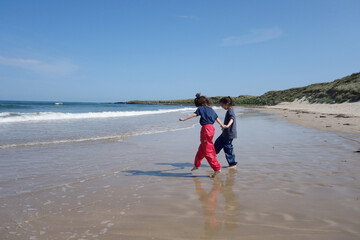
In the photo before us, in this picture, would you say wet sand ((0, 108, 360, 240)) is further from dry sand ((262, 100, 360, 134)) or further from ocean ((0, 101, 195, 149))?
dry sand ((262, 100, 360, 134))

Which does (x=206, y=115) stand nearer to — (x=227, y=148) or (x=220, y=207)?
(x=227, y=148)

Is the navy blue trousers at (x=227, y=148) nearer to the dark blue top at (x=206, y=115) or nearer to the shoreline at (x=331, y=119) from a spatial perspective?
the dark blue top at (x=206, y=115)

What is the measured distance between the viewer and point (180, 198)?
12.3ft

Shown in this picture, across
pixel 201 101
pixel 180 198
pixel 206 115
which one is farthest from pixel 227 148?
pixel 180 198

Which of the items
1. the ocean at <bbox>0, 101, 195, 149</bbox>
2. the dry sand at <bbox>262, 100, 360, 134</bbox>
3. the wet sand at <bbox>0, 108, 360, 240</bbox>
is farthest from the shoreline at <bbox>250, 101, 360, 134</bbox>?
the ocean at <bbox>0, 101, 195, 149</bbox>

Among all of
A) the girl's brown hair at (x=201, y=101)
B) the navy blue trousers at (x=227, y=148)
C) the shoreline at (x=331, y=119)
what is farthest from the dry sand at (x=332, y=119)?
the girl's brown hair at (x=201, y=101)

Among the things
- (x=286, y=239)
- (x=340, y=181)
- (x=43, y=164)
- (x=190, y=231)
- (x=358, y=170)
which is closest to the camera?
(x=286, y=239)

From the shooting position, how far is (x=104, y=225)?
2.85 metres

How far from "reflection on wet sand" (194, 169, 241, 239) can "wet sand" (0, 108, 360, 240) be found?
1 cm

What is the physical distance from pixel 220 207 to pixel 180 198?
65 centimetres

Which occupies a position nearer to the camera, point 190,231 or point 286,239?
point 286,239

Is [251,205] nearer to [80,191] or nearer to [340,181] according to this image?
[340,181]

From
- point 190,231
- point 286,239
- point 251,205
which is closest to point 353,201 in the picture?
point 251,205

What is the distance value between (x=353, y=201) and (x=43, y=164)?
6.09 metres
